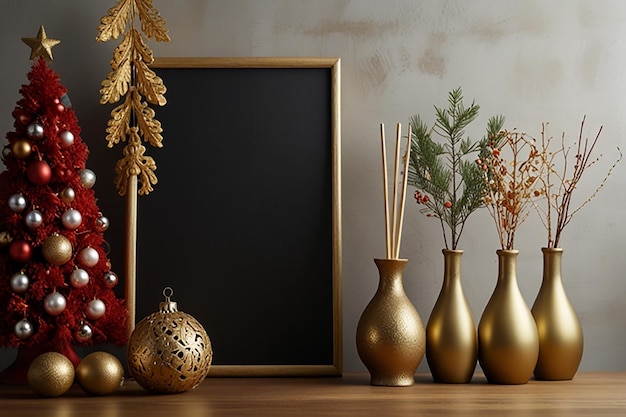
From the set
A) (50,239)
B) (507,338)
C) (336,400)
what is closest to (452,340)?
(507,338)

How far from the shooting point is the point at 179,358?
3.58 ft

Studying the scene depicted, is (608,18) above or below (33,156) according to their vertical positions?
above

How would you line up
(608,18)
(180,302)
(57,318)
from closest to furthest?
(57,318), (180,302), (608,18)

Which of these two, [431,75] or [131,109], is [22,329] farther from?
[431,75]

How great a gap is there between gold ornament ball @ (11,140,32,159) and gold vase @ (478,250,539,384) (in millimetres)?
746

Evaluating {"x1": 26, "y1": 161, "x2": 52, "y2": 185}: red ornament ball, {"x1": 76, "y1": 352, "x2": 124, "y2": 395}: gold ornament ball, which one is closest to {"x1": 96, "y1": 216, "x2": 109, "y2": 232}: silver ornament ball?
{"x1": 26, "y1": 161, "x2": 52, "y2": 185}: red ornament ball

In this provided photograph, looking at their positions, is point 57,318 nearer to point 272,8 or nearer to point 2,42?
point 2,42

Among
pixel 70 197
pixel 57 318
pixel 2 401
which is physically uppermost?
pixel 70 197

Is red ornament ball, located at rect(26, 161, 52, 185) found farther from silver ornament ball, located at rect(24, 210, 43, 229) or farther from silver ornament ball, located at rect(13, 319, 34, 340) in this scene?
silver ornament ball, located at rect(13, 319, 34, 340)

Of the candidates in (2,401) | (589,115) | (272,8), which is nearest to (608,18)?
(589,115)

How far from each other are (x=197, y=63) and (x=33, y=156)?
31 centimetres

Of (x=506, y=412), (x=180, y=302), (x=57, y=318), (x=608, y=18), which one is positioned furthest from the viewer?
(x=608, y=18)

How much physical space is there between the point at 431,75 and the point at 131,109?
0.53 m

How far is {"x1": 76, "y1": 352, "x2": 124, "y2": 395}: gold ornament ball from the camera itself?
1095mm
